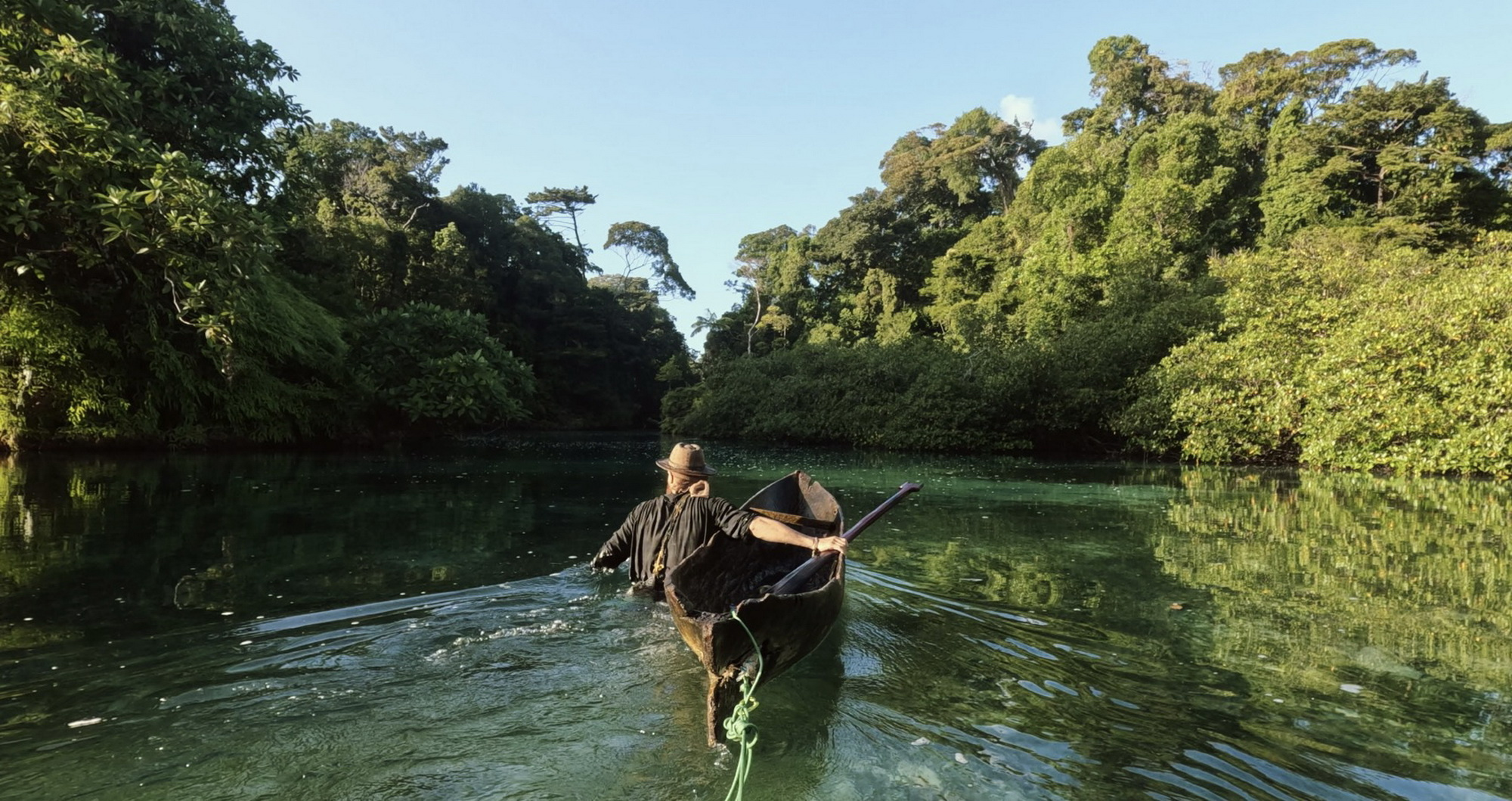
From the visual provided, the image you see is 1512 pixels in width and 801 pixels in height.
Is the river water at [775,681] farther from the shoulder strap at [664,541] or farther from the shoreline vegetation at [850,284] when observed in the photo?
the shoreline vegetation at [850,284]

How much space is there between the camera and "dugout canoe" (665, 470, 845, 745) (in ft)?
8.77

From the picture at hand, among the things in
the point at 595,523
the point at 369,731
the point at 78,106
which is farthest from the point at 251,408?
the point at 369,731

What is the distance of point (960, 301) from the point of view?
3173cm

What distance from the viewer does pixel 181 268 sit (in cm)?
1049

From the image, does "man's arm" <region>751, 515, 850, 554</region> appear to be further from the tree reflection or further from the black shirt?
the tree reflection

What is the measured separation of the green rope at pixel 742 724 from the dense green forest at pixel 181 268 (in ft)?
31.7

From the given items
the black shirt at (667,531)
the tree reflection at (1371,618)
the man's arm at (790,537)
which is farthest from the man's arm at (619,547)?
the tree reflection at (1371,618)

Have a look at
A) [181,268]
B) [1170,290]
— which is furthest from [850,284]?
[181,268]

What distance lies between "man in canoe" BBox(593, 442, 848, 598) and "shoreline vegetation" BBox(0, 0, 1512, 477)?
26.3 ft

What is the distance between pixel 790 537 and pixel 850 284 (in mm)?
34562

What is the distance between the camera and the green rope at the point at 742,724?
2.47 m

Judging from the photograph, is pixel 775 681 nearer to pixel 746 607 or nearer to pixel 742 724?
pixel 742 724

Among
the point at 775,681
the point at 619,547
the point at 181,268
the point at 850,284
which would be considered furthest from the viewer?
the point at 850,284

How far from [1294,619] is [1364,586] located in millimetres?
1444
